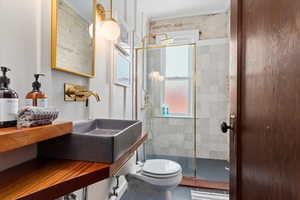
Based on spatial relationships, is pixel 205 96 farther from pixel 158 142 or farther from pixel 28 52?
pixel 28 52

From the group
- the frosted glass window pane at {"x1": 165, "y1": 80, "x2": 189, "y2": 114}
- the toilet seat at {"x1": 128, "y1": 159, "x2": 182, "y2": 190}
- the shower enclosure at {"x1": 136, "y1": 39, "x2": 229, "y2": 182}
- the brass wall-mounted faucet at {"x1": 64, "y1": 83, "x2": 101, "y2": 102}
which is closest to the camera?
the brass wall-mounted faucet at {"x1": 64, "y1": 83, "x2": 101, "y2": 102}

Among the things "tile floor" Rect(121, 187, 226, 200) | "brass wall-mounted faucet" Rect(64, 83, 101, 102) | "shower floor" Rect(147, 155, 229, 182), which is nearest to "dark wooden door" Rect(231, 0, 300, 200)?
"brass wall-mounted faucet" Rect(64, 83, 101, 102)

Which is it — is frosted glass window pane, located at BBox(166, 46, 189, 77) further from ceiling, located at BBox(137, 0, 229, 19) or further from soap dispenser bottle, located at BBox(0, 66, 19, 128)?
soap dispenser bottle, located at BBox(0, 66, 19, 128)

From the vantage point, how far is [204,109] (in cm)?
279

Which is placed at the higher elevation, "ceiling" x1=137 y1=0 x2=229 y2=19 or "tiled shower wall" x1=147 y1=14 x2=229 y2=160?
"ceiling" x1=137 y1=0 x2=229 y2=19

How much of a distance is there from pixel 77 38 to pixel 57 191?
837 mm

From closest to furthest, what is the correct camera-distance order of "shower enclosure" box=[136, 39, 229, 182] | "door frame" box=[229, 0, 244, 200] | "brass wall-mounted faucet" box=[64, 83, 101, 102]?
"door frame" box=[229, 0, 244, 200] < "brass wall-mounted faucet" box=[64, 83, 101, 102] < "shower enclosure" box=[136, 39, 229, 182]

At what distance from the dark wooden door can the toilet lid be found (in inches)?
27.8

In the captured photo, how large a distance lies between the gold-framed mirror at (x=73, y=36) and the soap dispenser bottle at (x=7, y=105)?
298 mm

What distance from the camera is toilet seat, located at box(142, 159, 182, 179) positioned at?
57.2 inches

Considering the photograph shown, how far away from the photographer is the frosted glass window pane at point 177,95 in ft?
9.35

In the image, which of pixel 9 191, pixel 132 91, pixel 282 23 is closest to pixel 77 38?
pixel 9 191

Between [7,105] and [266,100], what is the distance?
0.86 m

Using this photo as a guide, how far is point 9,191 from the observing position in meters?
0.44
